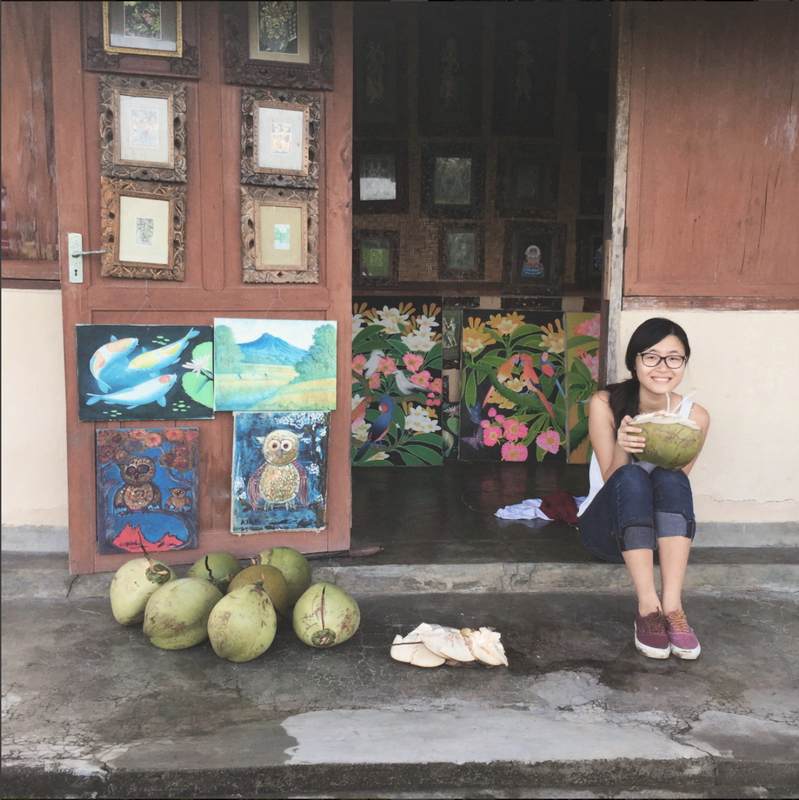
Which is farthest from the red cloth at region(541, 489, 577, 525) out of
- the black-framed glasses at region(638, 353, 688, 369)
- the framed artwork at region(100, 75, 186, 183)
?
the framed artwork at region(100, 75, 186, 183)

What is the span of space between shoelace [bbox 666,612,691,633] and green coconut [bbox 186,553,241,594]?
177 centimetres

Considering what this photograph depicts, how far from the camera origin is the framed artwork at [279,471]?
11.8 ft

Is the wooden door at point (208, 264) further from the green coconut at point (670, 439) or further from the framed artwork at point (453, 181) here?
the framed artwork at point (453, 181)

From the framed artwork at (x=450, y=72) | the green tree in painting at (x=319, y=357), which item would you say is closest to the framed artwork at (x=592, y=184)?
the framed artwork at (x=450, y=72)

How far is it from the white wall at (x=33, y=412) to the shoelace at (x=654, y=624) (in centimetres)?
266

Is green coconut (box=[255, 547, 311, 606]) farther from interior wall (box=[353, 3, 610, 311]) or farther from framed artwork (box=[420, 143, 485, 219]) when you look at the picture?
framed artwork (box=[420, 143, 485, 219])

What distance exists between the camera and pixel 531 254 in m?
5.92

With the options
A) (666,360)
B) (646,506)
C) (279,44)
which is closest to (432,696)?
(646,506)

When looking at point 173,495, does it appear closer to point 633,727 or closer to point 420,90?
point 633,727

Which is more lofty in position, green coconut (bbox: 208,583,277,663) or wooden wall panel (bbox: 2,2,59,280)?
wooden wall panel (bbox: 2,2,59,280)

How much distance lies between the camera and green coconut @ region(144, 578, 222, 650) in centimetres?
291

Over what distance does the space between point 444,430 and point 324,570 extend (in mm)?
2470

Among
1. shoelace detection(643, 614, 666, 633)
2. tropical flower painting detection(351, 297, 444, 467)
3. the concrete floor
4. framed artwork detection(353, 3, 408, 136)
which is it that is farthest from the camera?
tropical flower painting detection(351, 297, 444, 467)

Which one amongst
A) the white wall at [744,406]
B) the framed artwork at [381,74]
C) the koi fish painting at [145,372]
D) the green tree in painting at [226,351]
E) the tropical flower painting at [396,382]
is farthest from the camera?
the tropical flower painting at [396,382]
